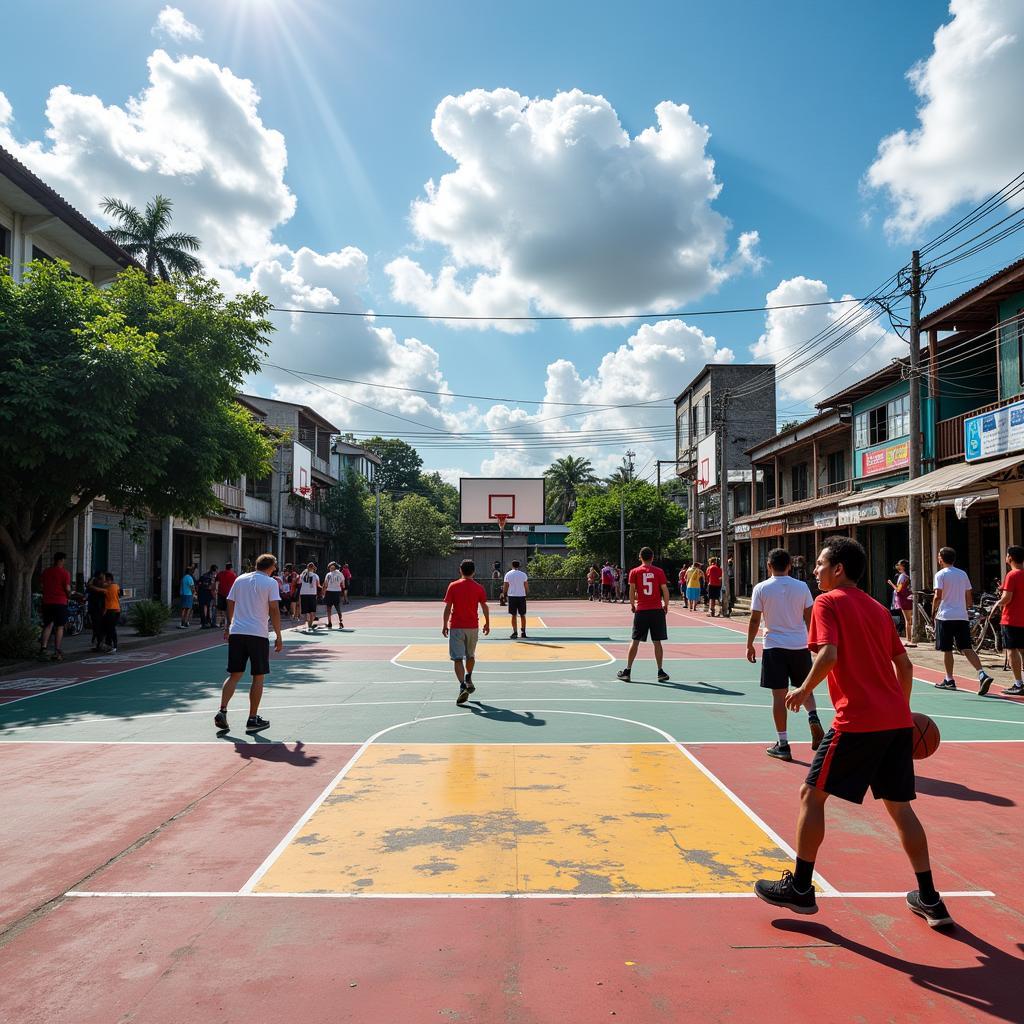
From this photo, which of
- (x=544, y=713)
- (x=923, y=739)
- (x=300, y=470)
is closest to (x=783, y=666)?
(x=544, y=713)

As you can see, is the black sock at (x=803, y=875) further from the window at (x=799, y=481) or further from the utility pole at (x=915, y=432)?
the window at (x=799, y=481)

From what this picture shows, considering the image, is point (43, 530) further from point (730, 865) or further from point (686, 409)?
point (686, 409)

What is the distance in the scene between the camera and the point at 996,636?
16.4 m

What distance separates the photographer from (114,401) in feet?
46.8

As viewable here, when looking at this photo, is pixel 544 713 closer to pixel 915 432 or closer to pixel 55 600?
pixel 55 600

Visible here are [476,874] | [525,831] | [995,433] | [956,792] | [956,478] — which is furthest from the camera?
[995,433]

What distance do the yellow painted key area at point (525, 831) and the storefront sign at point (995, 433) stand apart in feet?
46.1

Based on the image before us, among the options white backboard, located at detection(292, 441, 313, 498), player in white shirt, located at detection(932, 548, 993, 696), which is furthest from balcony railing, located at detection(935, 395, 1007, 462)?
white backboard, located at detection(292, 441, 313, 498)

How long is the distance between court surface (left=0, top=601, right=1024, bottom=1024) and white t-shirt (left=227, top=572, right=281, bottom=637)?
1.16 metres

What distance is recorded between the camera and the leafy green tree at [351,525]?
51.9m

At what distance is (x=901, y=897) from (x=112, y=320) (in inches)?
585

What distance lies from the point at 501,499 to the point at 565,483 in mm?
36367

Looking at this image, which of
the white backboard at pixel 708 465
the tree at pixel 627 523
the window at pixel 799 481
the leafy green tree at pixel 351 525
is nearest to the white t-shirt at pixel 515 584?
the window at pixel 799 481

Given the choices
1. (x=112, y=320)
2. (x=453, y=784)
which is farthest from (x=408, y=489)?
(x=453, y=784)
